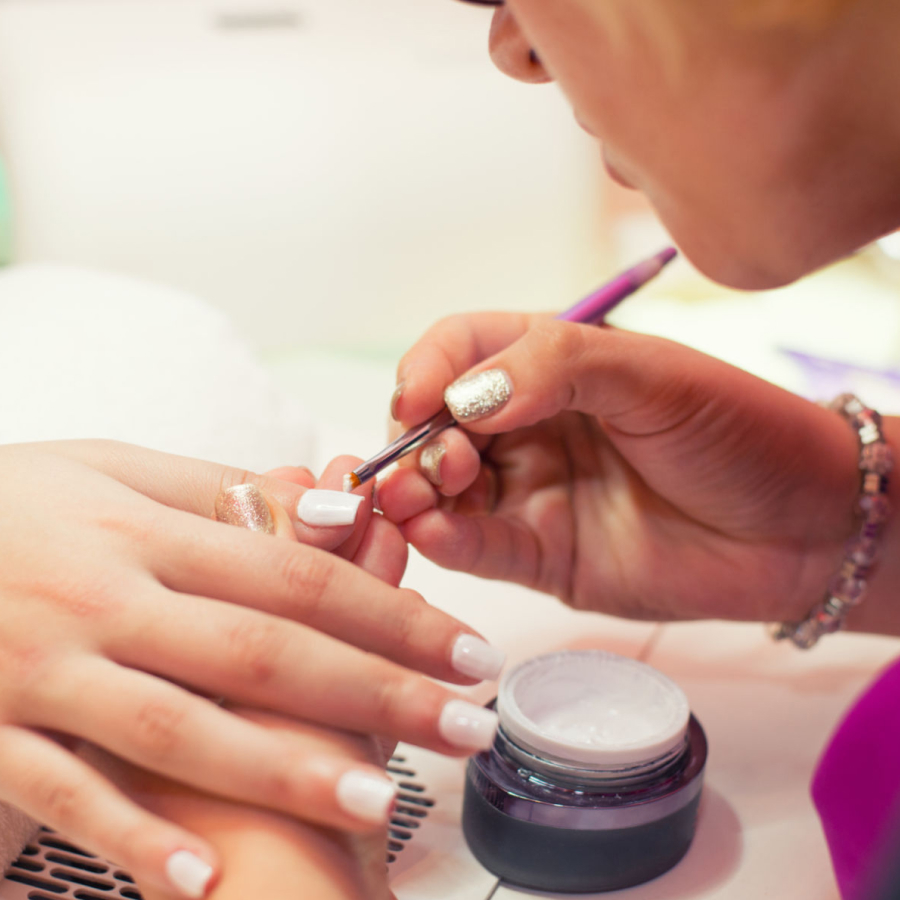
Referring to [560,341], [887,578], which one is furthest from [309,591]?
[887,578]

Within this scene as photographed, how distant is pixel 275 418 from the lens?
2.51 ft

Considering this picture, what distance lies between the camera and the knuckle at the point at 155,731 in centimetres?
38

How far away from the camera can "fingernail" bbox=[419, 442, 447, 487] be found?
1.90 feet

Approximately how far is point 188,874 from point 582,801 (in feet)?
0.60

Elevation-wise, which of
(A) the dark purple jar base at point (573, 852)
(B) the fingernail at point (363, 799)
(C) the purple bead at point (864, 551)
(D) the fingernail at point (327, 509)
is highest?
(D) the fingernail at point (327, 509)

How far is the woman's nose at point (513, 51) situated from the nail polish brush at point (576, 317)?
0.16 meters

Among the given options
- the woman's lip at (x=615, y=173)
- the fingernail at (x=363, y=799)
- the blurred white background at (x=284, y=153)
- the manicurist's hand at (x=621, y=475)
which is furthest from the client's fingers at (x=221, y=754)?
the blurred white background at (x=284, y=153)

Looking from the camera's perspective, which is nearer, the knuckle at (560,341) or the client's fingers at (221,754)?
the client's fingers at (221,754)

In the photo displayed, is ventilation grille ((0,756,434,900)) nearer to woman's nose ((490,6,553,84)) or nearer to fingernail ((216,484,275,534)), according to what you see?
fingernail ((216,484,275,534))

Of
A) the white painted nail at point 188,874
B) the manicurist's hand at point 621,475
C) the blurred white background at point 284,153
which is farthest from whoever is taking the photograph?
the blurred white background at point 284,153

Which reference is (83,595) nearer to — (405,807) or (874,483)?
(405,807)

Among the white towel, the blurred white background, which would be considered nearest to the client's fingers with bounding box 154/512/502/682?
the white towel

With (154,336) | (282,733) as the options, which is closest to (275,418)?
(154,336)

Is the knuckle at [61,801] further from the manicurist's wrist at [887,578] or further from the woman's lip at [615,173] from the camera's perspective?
the manicurist's wrist at [887,578]
